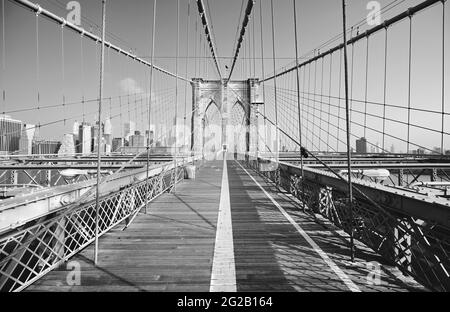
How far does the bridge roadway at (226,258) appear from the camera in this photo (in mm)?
3264

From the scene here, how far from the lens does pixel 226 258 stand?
13.3ft

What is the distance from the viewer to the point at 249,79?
36.2m

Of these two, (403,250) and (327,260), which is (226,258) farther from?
(403,250)

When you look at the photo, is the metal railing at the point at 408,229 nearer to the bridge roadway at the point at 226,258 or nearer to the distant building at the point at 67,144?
the bridge roadway at the point at 226,258

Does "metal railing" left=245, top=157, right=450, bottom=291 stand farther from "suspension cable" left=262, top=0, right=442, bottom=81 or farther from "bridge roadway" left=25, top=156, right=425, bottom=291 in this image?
"suspension cable" left=262, top=0, right=442, bottom=81

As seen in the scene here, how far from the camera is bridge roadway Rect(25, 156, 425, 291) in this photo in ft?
10.7

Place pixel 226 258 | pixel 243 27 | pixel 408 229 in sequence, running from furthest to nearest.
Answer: pixel 243 27 < pixel 226 258 < pixel 408 229

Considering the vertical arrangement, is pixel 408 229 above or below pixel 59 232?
above

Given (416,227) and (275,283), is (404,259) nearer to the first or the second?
(416,227)

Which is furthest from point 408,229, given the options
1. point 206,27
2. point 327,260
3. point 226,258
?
point 206,27

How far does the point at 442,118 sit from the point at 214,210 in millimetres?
7728

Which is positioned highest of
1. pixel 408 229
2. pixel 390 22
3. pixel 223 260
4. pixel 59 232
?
pixel 390 22

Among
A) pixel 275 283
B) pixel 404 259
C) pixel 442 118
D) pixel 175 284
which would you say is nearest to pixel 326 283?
pixel 275 283

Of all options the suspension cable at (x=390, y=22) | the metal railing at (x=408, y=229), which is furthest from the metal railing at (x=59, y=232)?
the suspension cable at (x=390, y=22)
